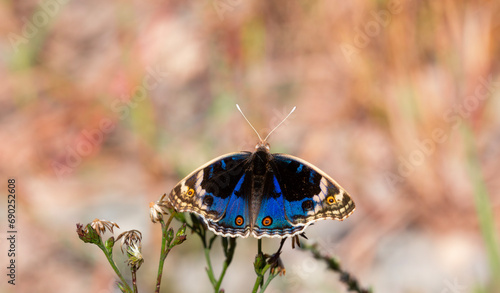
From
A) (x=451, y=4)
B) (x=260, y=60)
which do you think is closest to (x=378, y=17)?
(x=451, y=4)

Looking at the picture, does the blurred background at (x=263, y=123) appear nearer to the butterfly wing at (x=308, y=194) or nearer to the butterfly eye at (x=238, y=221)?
the butterfly wing at (x=308, y=194)

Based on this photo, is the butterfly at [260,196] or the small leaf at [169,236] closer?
the small leaf at [169,236]

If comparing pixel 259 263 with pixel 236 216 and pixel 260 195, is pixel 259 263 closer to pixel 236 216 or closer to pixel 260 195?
pixel 236 216

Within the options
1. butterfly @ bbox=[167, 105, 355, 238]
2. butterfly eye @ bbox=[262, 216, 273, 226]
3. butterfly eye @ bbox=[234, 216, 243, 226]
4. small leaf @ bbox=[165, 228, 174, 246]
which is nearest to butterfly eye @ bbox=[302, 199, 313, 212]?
butterfly @ bbox=[167, 105, 355, 238]

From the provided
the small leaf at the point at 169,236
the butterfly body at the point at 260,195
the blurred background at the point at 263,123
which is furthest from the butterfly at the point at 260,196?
the blurred background at the point at 263,123

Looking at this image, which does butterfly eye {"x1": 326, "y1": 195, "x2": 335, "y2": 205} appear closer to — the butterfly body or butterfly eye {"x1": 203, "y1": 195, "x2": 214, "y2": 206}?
the butterfly body

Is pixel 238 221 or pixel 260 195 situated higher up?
pixel 260 195

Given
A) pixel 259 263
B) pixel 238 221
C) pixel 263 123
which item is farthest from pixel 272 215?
pixel 263 123
